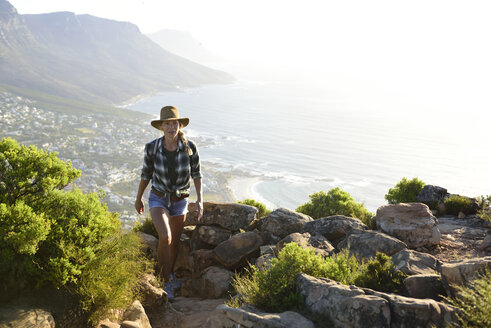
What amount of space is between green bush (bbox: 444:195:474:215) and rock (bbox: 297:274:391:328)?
8076 mm

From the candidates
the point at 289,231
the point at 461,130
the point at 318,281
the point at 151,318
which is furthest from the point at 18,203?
the point at 461,130

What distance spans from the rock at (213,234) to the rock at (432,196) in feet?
24.2

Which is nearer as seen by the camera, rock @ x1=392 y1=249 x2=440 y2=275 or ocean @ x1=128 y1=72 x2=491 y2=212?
rock @ x1=392 y1=249 x2=440 y2=275

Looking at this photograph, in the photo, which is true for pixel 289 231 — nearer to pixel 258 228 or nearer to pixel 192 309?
pixel 258 228

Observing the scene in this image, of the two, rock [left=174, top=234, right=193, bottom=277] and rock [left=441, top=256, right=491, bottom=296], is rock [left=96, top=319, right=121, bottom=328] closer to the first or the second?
rock [left=174, top=234, right=193, bottom=277]

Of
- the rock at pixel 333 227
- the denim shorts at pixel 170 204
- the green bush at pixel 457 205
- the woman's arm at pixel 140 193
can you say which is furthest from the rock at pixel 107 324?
the green bush at pixel 457 205

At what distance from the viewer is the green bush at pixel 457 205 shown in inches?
402

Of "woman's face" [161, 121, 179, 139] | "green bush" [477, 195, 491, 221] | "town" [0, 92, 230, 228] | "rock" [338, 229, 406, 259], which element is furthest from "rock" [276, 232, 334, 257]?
"town" [0, 92, 230, 228]

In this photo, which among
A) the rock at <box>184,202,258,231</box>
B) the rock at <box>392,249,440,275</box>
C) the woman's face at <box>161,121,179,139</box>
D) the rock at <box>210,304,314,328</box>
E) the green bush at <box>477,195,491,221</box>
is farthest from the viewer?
the rock at <box>184,202,258,231</box>

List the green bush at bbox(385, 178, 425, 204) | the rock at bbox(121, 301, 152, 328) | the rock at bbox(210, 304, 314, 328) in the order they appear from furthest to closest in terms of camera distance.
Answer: the green bush at bbox(385, 178, 425, 204)
the rock at bbox(121, 301, 152, 328)
the rock at bbox(210, 304, 314, 328)

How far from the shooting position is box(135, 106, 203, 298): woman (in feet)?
20.3

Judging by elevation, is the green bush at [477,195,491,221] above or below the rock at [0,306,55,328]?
above

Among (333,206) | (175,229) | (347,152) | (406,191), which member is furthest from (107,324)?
(347,152)

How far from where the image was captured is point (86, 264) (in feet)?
15.4
